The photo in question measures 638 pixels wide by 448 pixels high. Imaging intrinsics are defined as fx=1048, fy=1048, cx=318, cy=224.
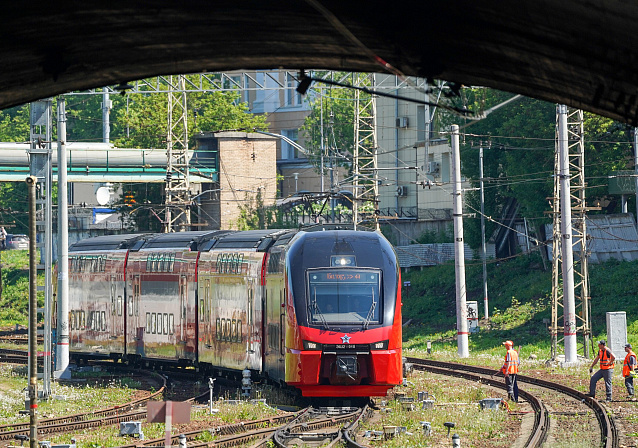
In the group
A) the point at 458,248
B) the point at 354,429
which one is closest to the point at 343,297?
the point at 354,429

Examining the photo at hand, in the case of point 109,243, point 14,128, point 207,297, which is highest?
point 14,128

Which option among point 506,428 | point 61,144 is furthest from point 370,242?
point 61,144

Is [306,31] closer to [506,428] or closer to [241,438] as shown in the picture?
[241,438]

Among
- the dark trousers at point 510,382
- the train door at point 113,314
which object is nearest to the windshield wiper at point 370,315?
the dark trousers at point 510,382

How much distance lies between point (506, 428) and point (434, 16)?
42.3 ft

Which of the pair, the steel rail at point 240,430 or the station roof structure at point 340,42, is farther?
the steel rail at point 240,430

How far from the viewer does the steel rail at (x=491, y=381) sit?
1688 cm

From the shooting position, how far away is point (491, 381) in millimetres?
26453

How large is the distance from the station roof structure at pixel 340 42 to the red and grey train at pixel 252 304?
1149cm

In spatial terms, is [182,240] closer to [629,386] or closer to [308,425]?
[308,425]

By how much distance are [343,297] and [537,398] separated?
545cm

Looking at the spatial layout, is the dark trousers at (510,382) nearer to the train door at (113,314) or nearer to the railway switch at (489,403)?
the railway switch at (489,403)

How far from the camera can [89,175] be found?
5331 cm

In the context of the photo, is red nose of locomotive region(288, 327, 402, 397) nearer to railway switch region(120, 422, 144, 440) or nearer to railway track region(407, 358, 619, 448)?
railway track region(407, 358, 619, 448)
